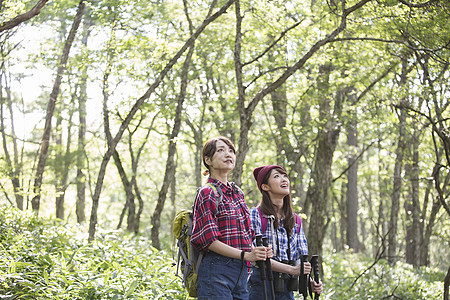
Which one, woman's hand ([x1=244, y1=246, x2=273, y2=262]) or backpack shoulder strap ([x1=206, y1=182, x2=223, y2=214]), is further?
backpack shoulder strap ([x1=206, y1=182, x2=223, y2=214])

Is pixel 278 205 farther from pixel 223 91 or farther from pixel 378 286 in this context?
pixel 223 91

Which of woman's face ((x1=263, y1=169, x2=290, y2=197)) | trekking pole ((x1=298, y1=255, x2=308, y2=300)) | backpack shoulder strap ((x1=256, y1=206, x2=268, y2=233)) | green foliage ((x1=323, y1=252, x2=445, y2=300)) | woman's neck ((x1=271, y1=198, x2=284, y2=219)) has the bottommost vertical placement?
green foliage ((x1=323, y1=252, x2=445, y2=300))

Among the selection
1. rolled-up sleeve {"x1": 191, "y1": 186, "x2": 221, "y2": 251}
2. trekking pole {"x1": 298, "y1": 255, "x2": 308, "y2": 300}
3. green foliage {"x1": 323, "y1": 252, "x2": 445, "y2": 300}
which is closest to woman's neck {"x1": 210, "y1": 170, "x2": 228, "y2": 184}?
rolled-up sleeve {"x1": 191, "y1": 186, "x2": 221, "y2": 251}

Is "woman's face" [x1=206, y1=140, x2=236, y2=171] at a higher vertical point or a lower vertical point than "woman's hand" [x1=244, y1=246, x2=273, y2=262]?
higher

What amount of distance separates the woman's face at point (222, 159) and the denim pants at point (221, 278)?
27.8 inches

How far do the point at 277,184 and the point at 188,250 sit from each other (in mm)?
1228

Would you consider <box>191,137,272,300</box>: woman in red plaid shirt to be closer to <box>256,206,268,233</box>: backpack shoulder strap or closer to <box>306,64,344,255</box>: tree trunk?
<box>256,206,268,233</box>: backpack shoulder strap

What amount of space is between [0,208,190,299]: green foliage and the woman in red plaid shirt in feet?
7.27

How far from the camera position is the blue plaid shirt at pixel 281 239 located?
4395mm

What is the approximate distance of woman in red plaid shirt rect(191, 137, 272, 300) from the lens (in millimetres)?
3512

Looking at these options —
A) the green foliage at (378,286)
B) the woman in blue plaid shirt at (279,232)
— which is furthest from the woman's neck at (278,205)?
the green foliage at (378,286)

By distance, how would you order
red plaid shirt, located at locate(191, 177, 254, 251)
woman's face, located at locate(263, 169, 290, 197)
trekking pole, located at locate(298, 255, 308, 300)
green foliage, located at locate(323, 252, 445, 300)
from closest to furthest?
red plaid shirt, located at locate(191, 177, 254, 251) → trekking pole, located at locate(298, 255, 308, 300) → woman's face, located at locate(263, 169, 290, 197) → green foliage, located at locate(323, 252, 445, 300)

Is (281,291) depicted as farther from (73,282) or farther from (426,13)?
(426,13)

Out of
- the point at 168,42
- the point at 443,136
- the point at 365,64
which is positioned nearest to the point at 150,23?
the point at 168,42
